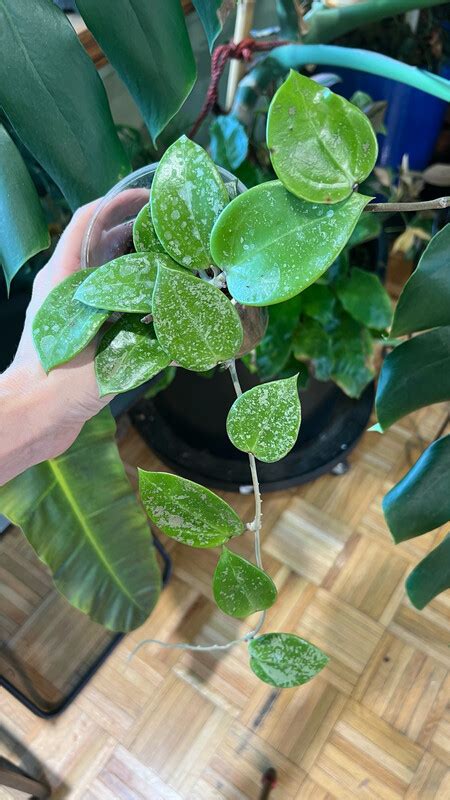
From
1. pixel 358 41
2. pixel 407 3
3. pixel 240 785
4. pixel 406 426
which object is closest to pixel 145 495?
pixel 407 3

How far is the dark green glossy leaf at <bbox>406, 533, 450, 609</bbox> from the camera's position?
0.48 m

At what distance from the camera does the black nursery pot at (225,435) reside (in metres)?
1.04

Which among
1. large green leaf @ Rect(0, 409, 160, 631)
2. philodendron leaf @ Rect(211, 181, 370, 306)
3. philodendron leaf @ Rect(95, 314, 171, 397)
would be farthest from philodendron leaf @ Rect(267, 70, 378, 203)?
large green leaf @ Rect(0, 409, 160, 631)

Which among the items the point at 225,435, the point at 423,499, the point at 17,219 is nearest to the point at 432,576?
the point at 423,499

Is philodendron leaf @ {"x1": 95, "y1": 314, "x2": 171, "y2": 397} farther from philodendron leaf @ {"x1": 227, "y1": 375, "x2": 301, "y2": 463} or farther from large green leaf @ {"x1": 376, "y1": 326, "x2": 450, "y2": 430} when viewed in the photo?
large green leaf @ {"x1": 376, "y1": 326, "x2": 450, "y2": 430}

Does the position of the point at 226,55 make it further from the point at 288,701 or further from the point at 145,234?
the point at 288,701

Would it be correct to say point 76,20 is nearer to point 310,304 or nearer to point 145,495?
point 310,304

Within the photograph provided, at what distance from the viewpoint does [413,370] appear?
453mm

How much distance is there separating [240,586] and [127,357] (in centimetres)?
16

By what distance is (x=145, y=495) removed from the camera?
13.8 inches

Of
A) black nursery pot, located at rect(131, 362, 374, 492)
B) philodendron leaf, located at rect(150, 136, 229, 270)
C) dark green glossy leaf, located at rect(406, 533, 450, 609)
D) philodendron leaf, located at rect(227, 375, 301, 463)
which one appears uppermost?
philodendron leaf, located at rect(150, 136, 229, 270)

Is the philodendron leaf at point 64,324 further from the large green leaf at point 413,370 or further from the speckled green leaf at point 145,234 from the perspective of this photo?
the large green leaf at point 413,370

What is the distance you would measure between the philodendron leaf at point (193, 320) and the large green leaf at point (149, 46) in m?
0.20

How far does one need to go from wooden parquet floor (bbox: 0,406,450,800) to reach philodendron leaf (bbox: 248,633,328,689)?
0.59 m
